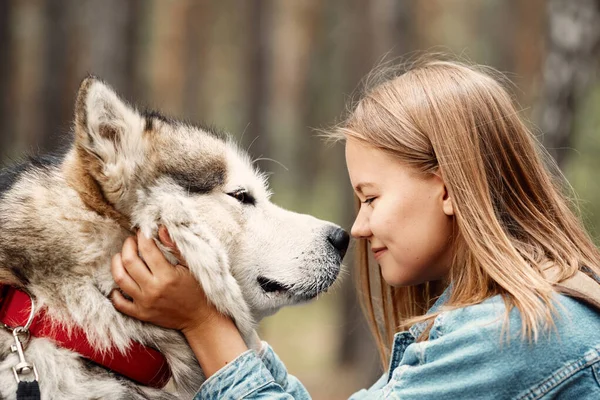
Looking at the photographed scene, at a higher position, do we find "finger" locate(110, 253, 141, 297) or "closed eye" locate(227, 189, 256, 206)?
"closed eye" locate(227, 189, 256, 206)

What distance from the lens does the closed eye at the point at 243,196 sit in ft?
9.75

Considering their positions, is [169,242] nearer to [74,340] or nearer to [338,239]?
[74,340]

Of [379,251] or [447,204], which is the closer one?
[447,204]

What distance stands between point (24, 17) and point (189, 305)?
20.6m

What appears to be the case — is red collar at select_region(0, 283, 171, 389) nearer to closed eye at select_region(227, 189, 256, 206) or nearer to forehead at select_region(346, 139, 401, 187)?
closed eye at select_region(227, 189, 256, 206)

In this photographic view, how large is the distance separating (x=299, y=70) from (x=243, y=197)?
26.4 metres

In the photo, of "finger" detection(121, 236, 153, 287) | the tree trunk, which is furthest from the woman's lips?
the tree trunk

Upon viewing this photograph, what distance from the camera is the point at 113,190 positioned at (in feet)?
8.81

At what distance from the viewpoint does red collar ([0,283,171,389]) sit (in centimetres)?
248

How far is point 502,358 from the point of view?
2.22 m

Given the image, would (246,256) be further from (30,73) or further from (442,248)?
(30,73)

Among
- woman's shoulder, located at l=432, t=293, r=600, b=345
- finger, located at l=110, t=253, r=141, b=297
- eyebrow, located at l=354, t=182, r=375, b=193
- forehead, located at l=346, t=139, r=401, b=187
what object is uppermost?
forehead, located at l=346, t=139, r=401, b=187

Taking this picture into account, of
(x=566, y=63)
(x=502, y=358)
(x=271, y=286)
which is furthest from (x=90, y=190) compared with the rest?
(x=566, y=63)

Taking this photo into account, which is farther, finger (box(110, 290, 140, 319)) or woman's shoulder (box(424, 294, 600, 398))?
finger (box(110, 290, 140, 319))
